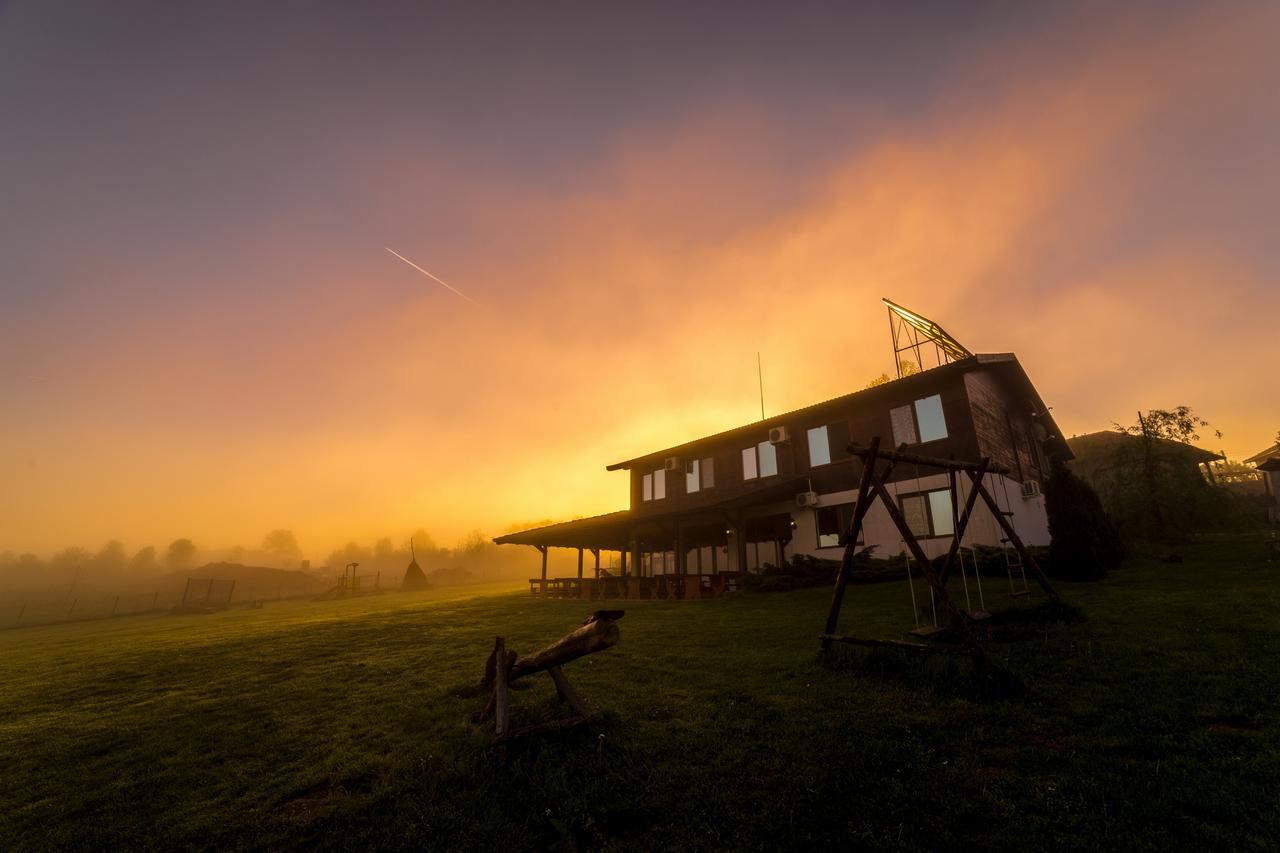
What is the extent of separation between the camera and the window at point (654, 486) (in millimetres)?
30375

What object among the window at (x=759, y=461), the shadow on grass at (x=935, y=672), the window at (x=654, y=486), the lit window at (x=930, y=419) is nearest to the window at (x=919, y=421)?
the lit window at (x=930, y=419)

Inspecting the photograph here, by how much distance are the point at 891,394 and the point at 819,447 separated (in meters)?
3.76

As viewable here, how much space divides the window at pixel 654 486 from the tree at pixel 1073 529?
1832 centimetres

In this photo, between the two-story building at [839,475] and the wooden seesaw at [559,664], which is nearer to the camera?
the wooden seesaw at [559,664]

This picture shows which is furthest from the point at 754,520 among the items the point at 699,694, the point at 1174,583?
the point at 699,694

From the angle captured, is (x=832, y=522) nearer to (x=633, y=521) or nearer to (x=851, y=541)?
(x=633, y=521)

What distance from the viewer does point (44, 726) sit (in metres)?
8.55

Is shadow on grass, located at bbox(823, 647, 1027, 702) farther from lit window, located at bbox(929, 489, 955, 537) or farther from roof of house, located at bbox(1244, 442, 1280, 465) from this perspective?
roof of house, located at bbox(1244, 442, 1280, 465)

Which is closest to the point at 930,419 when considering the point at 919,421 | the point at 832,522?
the point at 919,421

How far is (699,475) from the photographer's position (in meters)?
28.6

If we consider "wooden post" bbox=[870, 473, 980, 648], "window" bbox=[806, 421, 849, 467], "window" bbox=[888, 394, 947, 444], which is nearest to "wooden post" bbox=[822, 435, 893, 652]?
"wooden post" bbox=[870, 473, 980, 648]

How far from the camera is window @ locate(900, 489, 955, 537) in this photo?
18.6m

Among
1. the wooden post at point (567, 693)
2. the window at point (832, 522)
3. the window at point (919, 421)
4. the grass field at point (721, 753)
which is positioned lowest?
the grass field at point (721, 753)

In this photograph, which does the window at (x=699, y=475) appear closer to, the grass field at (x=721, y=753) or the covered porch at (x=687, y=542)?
the covered porch at (x=687, y=542)
